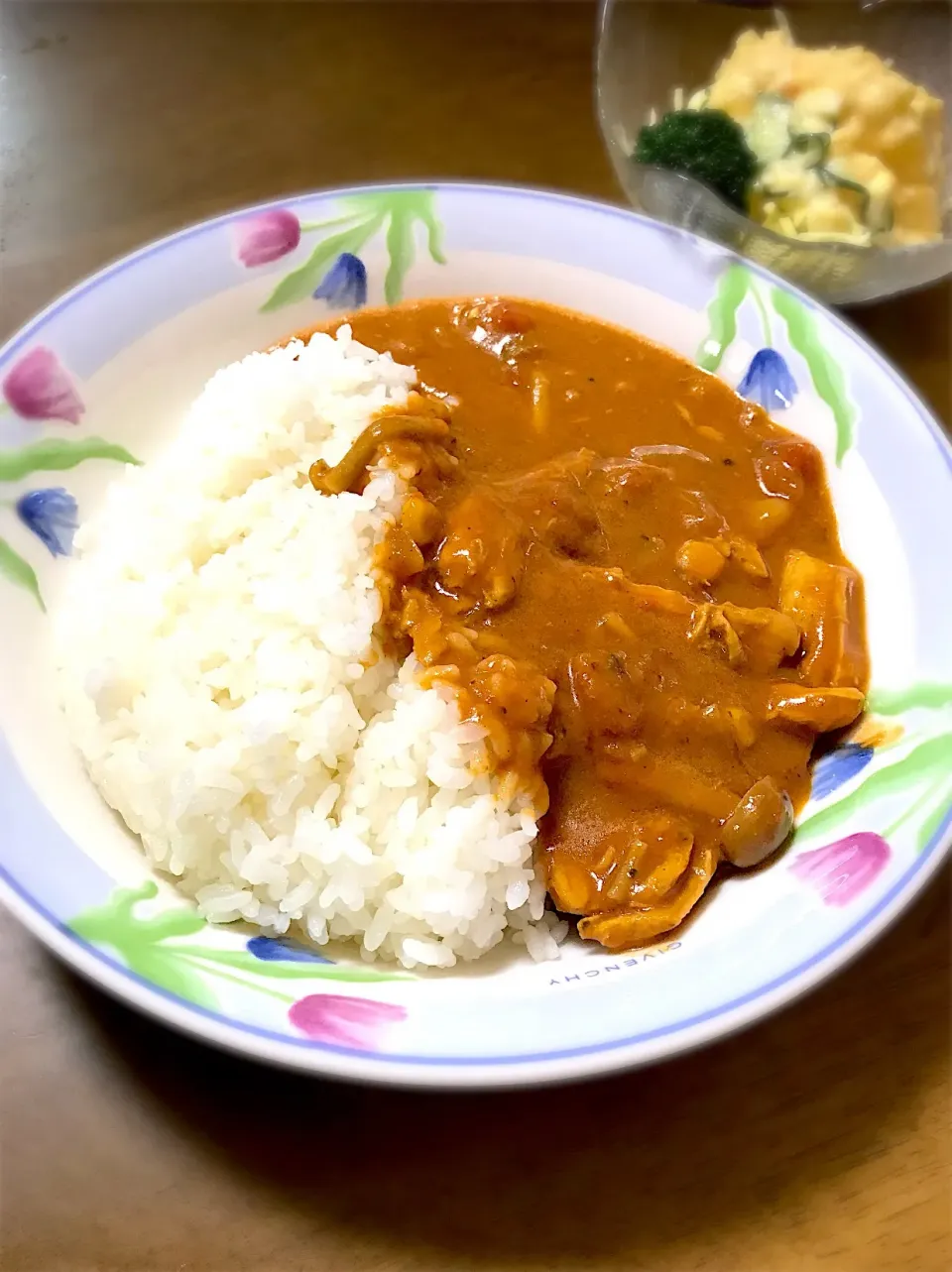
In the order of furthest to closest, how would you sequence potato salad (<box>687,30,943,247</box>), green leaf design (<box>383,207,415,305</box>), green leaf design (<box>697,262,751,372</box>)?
potato salad (<box>687,30,943,247</box>), green leaf design (<box>383,207,415,305</box>), green leaf design (<box>697,262,751,372</box>)

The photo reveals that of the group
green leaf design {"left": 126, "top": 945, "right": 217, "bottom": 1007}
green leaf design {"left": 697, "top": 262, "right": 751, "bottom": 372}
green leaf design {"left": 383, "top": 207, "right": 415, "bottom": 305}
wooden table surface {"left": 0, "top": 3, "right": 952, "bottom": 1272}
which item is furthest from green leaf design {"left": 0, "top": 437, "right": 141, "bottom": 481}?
green leaf design {"left": 697, "top": 262, "right": 751, "bottom": 372}

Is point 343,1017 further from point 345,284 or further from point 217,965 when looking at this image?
point 345,284

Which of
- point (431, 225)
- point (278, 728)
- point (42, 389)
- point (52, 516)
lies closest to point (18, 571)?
point (52, 516)

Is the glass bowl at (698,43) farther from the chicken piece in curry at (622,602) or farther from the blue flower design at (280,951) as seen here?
the blue flower design at (280,951)

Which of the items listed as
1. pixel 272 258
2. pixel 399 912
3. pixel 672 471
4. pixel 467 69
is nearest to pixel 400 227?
pixel 272 258

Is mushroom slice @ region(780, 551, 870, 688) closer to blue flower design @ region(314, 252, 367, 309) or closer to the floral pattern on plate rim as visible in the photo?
the floral pattern on plate rim

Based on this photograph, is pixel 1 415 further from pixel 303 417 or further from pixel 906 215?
pixel 906 215

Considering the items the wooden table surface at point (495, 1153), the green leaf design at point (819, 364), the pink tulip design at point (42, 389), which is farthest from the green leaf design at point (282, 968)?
the green leaf design at point (819, 364)
